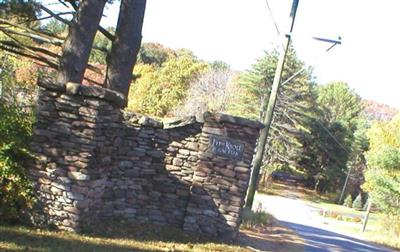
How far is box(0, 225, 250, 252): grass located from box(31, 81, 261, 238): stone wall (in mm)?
304

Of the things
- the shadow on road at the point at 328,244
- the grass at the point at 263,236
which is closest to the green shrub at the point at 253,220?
the grass at the point at 263,236

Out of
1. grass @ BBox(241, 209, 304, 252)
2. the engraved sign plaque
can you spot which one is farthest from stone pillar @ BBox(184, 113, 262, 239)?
grass @ BBox(241, 209, 304, 252)

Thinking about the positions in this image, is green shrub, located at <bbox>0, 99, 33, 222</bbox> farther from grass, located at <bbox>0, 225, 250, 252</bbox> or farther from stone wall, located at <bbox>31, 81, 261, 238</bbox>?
grass, located at <bbox>0, 225, 250, 252</bbox>

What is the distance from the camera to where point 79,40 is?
8.98 meters

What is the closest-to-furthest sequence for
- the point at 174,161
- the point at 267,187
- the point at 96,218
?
the point at 96,218 → the point at 174,161 → the point at 267,187

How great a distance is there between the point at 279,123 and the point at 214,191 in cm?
3760

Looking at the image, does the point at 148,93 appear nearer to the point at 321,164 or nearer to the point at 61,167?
the point at 321,164

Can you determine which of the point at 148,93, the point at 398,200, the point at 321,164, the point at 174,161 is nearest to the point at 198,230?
the point at 174,161

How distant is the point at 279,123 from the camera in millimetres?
46688

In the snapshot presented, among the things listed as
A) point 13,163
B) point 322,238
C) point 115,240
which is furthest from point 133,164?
point 322,238

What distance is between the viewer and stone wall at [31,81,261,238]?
7.91m

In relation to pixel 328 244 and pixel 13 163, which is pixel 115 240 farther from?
pixel 328 244

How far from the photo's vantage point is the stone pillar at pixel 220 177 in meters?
9.68

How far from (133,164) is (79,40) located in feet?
7.83
